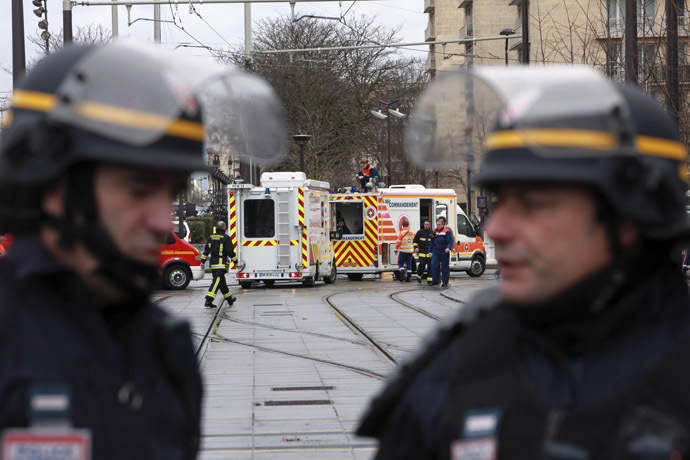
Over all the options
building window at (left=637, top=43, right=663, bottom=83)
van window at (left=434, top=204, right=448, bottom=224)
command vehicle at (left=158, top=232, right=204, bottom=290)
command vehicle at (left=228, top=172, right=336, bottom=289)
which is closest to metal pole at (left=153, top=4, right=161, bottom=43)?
command vehicle at (left=228, top=172, right=336, bottom=289)

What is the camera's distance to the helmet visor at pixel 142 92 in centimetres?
204

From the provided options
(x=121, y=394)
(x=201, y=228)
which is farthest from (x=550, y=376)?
(x=201, y=228)

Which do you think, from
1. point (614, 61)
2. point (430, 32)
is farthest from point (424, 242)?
point (430, 32)

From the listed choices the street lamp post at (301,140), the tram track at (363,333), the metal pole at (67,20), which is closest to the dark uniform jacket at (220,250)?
the tram track at (363,333)

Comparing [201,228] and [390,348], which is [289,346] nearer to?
[390,348]

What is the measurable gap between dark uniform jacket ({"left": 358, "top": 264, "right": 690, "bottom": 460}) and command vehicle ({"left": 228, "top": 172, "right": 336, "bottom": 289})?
24.7 m

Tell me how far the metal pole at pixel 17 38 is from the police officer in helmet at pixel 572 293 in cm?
1325

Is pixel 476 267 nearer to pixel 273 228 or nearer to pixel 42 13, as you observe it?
pixel 273 228

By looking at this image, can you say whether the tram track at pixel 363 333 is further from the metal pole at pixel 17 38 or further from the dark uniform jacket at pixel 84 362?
the dark uniform jacket at pixel 84 362

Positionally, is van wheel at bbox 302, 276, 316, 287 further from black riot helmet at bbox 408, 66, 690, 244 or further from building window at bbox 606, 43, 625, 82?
black riot helmet at bbox 408, 66, 690, 244

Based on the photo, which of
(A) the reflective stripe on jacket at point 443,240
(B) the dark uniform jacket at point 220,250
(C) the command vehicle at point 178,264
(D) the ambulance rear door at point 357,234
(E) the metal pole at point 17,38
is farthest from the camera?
(D) the ambulance rear door at point 357,234

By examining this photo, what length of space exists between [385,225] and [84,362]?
2957 centimetres

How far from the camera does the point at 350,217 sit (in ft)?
105

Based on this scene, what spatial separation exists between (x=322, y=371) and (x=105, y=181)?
953 centimetres
